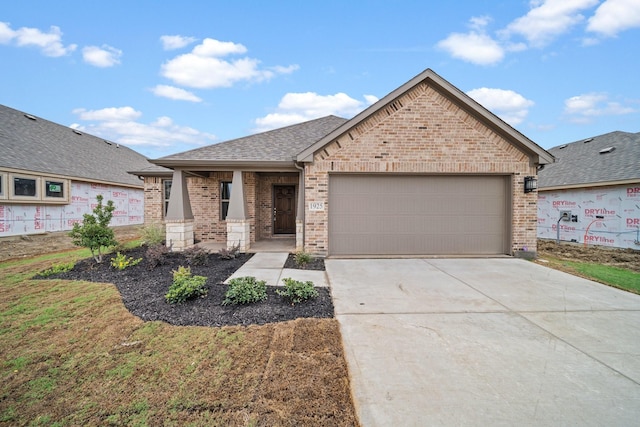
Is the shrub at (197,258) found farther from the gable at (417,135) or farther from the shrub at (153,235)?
the gable at (417,135)

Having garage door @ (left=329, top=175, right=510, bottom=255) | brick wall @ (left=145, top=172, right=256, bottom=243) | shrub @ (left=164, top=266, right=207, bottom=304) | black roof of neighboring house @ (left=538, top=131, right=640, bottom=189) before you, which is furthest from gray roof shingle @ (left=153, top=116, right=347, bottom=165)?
black roof of neighboring house @ (left=538, top=131, right=640, bottom=189)

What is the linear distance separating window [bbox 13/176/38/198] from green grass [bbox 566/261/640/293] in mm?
17999

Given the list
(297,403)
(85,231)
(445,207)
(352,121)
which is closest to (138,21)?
(85,231)

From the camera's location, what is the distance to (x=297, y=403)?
221cm

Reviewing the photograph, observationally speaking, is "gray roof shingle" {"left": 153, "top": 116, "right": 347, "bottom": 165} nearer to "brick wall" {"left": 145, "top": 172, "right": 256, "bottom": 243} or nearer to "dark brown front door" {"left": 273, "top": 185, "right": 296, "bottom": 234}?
"brick wall" {"left": 145, "top": 172, "right": 256, "bottom": 243}

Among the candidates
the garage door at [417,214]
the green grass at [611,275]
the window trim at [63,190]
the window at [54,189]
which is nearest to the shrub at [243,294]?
the garage door at [417,214]

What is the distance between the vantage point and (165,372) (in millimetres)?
2666

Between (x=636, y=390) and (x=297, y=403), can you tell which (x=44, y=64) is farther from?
(x=636, y=390)

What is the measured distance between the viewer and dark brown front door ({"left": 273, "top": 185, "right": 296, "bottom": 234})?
11.6 meters

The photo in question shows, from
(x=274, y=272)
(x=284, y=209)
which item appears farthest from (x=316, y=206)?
(x=284, y=209)

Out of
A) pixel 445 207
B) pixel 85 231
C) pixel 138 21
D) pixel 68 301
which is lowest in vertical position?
pixel 68 301

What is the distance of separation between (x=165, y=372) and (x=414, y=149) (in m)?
7.58

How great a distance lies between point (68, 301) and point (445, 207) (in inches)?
353

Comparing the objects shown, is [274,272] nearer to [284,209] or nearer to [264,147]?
[264,147]
